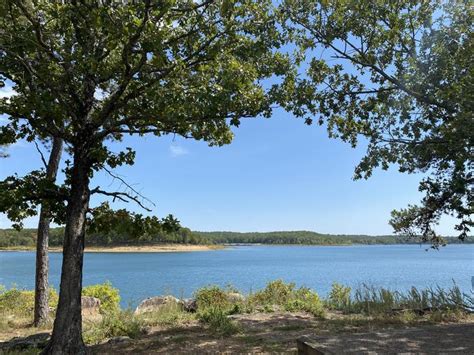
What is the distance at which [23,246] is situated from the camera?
130 m

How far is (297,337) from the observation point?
7652mm

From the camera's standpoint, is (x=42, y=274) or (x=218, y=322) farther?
(x=42, y=274)

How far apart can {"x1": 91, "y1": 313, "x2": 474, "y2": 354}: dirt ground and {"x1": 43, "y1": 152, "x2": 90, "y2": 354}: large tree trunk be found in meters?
0.79

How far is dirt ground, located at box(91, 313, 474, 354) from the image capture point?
5.39 metres

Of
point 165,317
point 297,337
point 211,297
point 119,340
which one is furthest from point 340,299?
point 119,340

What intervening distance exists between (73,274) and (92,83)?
3.24 metres

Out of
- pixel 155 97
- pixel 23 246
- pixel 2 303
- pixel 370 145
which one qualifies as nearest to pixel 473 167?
pixel 370 145

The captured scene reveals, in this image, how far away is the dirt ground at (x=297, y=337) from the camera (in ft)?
17.7

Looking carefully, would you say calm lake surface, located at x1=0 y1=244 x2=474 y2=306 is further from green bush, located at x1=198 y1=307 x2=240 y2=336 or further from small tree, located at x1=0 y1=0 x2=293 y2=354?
small tree, located at x1=0 y1=0 x2=293 y2=354

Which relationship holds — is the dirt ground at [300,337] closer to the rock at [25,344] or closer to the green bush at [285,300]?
the rock at [25,344]

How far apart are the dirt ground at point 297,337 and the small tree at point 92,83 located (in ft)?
5.07

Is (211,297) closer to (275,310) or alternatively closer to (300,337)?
(275,310)

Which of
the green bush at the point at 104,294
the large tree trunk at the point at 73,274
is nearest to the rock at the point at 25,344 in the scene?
the large tree trunk at the point at 73,274

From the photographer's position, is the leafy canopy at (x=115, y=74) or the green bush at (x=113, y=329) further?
the green bush at (x=113, y=329)
